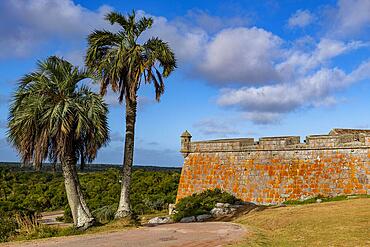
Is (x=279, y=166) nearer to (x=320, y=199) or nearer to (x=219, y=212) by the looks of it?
(x=320, y=199)

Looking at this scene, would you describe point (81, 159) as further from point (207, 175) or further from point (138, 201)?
point (138, 201)

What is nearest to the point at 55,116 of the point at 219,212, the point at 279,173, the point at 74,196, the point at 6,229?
the point at 74,196

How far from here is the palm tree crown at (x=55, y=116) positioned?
534 inches

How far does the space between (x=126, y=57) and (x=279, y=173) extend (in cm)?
1085

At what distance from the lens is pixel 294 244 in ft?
34.2

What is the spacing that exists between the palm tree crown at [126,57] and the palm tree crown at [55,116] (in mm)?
1017

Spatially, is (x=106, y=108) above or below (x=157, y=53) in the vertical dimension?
below

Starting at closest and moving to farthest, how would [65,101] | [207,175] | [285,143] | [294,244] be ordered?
[294,244] → [65,101] → [285,143] → [207,175]

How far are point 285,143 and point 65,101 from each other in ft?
41.4

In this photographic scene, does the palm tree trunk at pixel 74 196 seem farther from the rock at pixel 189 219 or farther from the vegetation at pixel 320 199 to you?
the vegetation at pixel 320 199

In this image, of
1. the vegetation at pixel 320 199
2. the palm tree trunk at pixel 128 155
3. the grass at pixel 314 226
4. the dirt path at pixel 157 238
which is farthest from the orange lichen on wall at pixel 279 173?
the palm tree trunk at pixel 128 155

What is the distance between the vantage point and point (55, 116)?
13.4 m

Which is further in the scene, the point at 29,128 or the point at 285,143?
the point at 285,143

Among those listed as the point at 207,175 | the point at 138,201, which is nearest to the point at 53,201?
the point at 138,201
